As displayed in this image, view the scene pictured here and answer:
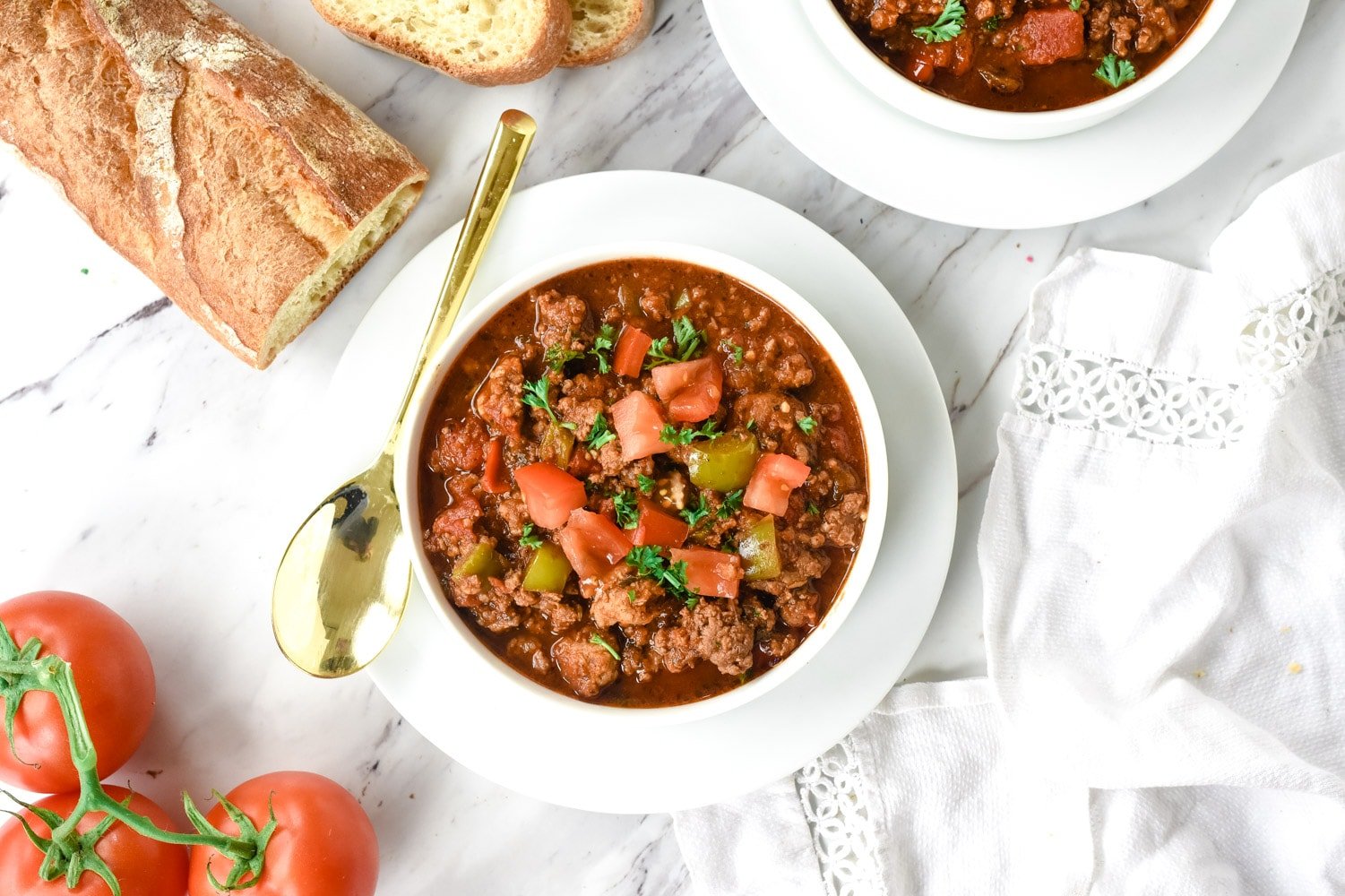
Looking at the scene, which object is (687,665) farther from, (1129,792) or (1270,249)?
(1270,249)

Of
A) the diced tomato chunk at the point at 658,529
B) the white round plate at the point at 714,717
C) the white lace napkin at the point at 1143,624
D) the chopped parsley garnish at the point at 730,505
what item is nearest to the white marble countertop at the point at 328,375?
the white lace napkin at the point at 1143,624

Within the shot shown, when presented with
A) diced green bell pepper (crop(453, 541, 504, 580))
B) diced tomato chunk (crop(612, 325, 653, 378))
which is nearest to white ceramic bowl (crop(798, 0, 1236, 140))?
diced tomato chunk (crop(612, 325, 653, 378))

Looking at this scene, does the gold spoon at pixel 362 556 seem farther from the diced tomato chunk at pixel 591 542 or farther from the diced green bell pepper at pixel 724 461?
the diced green bell pepper at pixel 724 461

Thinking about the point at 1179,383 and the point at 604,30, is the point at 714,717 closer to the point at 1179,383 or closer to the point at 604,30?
the point at 1179,383

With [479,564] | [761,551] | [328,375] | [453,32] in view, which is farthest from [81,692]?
[453,32]

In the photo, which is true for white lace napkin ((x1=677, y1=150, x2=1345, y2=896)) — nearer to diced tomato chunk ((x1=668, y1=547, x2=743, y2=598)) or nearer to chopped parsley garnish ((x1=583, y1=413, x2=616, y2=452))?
diced tomato chunk ((x1=668, y1=547, x2=743, y2=598))

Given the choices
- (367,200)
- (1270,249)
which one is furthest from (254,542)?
(1270,249)

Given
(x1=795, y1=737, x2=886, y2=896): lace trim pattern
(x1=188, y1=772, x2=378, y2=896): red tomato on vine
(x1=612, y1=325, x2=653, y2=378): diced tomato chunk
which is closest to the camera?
(x1=612, y1=325, x2=653, y2=378): diced tomato chunk
